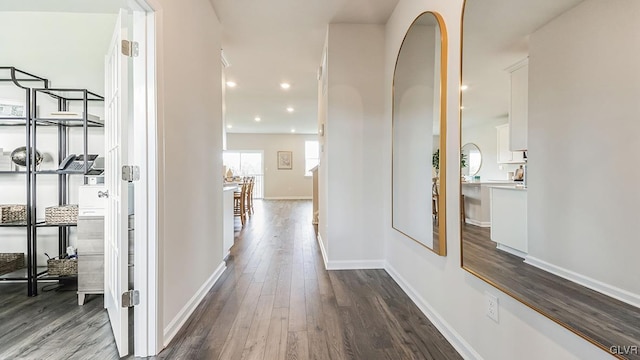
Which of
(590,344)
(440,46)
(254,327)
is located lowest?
(254,327)

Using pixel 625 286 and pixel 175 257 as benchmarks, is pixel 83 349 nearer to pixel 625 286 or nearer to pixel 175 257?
pixel 175 257

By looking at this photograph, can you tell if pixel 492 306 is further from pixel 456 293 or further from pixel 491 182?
pixel 491 182

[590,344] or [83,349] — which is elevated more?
[590,344]

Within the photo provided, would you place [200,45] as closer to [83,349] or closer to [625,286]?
[83,349]

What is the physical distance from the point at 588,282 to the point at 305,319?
4.89 ft

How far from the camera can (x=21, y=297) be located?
2.10m

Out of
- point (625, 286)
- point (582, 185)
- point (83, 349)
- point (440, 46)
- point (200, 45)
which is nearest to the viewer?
point (625, 286)

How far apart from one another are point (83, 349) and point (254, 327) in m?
0.93

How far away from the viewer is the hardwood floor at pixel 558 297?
725 millimetres

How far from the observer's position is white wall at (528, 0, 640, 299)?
0.70 meters

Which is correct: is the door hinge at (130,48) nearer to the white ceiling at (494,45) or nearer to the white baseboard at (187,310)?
the white baseboard at (187,310)

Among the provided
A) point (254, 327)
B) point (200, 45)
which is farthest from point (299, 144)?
point (254, 327)

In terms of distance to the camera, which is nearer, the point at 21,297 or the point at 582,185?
the point at 582,185

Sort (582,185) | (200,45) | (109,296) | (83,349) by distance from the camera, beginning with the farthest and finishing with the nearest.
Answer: (200,45), (109,296), (83,349), (582,185)
